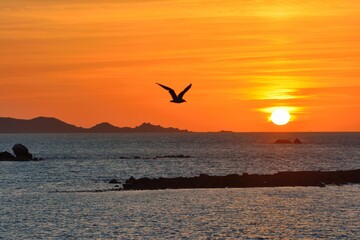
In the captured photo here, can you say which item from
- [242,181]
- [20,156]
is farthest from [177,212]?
[20,156]

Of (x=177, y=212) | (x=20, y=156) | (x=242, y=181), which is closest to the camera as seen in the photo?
(x=177, y=212)

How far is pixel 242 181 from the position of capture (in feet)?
285

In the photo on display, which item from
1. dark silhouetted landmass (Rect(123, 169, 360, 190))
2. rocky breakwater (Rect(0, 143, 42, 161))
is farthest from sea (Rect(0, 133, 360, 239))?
rocky breakwater (Rect(0, 143, 42, 161))

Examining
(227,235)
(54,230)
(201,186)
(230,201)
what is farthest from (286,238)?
(201,186)

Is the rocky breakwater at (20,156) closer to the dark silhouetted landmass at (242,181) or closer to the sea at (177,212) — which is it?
the sea at (177,212)

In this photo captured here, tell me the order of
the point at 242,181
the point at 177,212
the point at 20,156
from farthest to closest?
the point at 20,156 → the point at 242,181 → the point at 177,212

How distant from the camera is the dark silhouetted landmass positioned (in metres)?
83.8

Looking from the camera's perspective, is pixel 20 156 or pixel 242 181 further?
pixel 20 156

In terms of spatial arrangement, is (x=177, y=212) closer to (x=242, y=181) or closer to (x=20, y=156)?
(x=242, y=181)

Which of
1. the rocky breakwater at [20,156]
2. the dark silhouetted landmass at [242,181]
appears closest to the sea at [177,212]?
the dark silhouetted landmass at [242,181]

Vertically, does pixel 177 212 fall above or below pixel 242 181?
below

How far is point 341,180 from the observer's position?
8862 centimetres

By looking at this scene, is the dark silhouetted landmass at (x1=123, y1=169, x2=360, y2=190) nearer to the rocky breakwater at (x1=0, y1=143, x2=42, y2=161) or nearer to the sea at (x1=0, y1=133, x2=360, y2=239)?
the sea at (x1=0, y1=133, x2=360, y2=239)

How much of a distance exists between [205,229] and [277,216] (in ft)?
31.1
